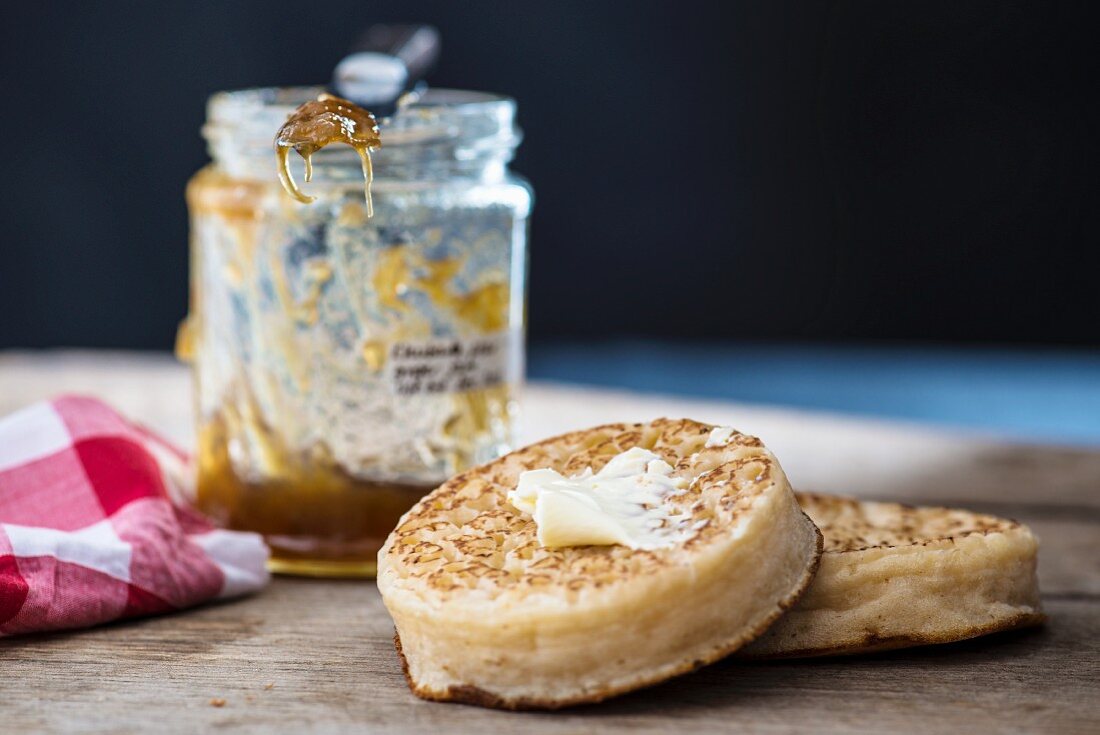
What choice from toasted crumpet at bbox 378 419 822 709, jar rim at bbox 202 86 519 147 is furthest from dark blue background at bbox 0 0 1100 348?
toasted crumpet at bbox 378 419 822 709

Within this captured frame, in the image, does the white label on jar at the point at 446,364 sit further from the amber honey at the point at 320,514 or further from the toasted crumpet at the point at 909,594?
the toasted crumpet at the point at 909,594

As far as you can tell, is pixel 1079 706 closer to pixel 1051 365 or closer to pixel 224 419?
pixel 224 419

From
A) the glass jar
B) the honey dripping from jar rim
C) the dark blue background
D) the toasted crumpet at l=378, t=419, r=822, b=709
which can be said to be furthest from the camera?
the dark blue background

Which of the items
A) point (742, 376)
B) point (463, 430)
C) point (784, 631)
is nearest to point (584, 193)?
point (742, 376)

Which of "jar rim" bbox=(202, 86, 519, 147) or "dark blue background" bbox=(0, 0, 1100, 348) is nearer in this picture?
"jar rim" bbox=(202, 86, 519, 147)

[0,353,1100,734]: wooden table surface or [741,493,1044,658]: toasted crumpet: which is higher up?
[741,493,1044,658]: toasted crumpet

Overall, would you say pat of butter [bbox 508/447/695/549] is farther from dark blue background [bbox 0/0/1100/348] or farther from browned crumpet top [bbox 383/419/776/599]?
dark blue background [bbox 0/0/1100/348]

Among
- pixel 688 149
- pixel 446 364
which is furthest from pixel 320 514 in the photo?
pixel 688 149
